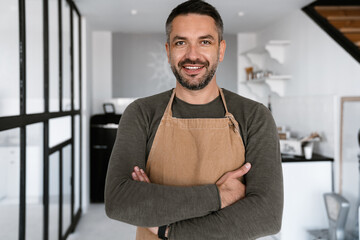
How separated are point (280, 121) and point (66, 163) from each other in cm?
270

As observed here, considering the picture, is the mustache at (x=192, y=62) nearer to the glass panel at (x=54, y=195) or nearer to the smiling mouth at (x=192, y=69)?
the smiling mouth at (x=192, y=69)

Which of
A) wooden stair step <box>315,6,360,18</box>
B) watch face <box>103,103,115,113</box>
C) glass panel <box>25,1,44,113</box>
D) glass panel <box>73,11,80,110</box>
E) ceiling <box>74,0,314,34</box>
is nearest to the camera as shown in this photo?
glass panel <box>25,1,44,113</box>

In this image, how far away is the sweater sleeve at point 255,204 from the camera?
1.05 meters

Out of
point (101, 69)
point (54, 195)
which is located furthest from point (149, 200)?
point (101, 69)

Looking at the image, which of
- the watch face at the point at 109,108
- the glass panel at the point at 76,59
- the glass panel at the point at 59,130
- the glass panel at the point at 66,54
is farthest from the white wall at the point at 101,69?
the glass panel at the point at 59,130

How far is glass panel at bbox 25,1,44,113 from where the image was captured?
Answer: 2082 mm

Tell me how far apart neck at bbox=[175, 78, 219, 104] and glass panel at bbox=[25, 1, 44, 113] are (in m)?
1.26

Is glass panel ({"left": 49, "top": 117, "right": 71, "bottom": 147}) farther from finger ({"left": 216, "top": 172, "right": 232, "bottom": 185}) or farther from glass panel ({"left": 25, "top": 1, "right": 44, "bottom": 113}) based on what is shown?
finger ({"left": 216, "top": 172, "right": 232, "bottom": 185})

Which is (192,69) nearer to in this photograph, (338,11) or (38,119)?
(38,119)

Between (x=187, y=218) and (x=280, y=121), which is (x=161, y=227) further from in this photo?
(x=280, y=121)

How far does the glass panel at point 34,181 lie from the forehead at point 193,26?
1.35 m

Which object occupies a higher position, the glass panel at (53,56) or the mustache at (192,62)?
the glass panel at (53,56)

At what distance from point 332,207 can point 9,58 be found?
2.65 m

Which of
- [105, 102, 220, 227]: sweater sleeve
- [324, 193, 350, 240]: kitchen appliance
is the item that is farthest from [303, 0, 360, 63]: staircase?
[105, 102, 220, 227]: sweater sleeve
